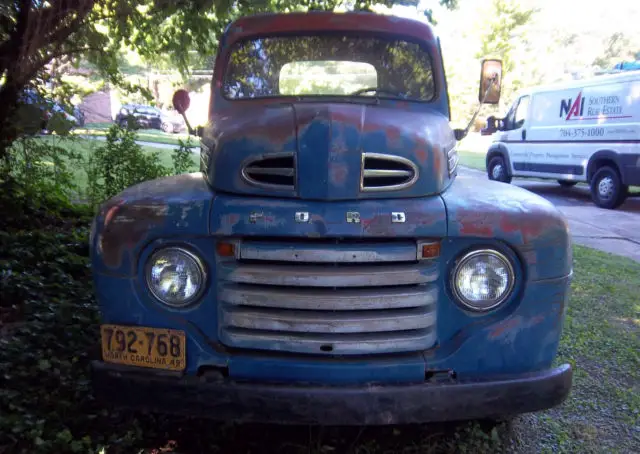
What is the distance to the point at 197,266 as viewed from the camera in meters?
2.29

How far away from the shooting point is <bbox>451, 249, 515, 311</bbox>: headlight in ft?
7.53

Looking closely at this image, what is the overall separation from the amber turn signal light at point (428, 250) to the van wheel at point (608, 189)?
33.5ft

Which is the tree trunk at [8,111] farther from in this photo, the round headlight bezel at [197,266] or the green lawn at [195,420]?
the round headlight bezel at [197,266]

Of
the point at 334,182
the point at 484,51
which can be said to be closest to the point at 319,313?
the point at 334,182

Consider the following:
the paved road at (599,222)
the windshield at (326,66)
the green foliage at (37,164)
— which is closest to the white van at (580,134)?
the paved road at (599,222)

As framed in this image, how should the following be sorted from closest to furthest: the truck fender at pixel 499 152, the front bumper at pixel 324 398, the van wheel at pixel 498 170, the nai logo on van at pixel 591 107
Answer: the front bumper at pixel 324 398 → the nai logo on van at pixel 591 107 → the truck fender at pixel 499 152 → the van wheel at pixel 498 170

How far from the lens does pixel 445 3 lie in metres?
6.42

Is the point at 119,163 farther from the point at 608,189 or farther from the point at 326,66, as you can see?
the point at 608,189

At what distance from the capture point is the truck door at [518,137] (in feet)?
44.7

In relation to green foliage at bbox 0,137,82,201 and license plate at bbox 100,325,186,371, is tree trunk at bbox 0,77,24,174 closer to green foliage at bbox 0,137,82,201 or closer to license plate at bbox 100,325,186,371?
green foliage at bbox 0,137,82,201

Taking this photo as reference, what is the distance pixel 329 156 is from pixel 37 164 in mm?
5889

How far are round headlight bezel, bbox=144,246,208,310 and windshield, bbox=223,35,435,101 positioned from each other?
62.2 inches

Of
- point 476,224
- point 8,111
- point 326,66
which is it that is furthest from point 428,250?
point 8,111

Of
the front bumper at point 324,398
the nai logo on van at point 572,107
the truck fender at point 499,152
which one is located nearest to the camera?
the front bumper at point 324,398
